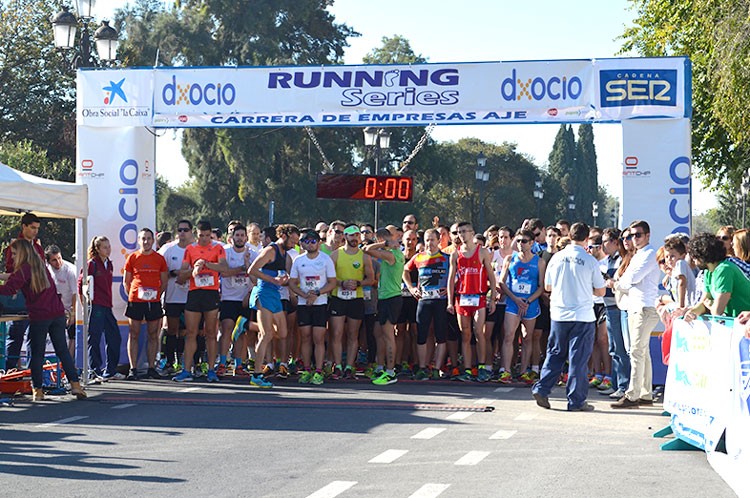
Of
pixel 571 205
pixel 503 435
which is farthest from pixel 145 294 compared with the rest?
pixel 571 205

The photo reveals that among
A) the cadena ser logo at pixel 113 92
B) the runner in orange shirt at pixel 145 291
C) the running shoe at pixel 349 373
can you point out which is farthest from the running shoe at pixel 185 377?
the cadena ser logo at pixel 113 92

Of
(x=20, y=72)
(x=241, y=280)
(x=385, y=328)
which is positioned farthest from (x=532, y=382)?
(x=20, y=72)

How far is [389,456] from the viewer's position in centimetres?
913

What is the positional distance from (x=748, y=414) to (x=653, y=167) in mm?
7196

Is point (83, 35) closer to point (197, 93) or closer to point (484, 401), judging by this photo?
point (197, 93)

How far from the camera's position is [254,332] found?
16922 mm

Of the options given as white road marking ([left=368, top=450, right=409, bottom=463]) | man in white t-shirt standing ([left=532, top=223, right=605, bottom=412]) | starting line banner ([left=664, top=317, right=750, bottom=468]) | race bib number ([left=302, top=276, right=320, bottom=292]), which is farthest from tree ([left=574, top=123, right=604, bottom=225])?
white road marking ([left=368, top=450, right=409, bottom=463])

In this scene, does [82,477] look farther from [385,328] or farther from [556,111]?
[556,111]

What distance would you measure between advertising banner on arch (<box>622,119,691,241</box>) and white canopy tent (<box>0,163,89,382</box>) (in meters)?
7.07

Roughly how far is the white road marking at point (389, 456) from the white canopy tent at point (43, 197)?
19.1 feet

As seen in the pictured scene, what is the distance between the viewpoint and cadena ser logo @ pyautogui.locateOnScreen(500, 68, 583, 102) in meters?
15.3

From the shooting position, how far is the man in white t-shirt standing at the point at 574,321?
12.3 m

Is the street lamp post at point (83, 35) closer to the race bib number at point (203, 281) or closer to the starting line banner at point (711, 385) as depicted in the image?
the race bib number at point (203, 281)

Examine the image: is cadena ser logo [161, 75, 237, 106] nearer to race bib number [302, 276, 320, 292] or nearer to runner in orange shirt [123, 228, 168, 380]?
runner in orange shirt [123, 228, 168, 380]
